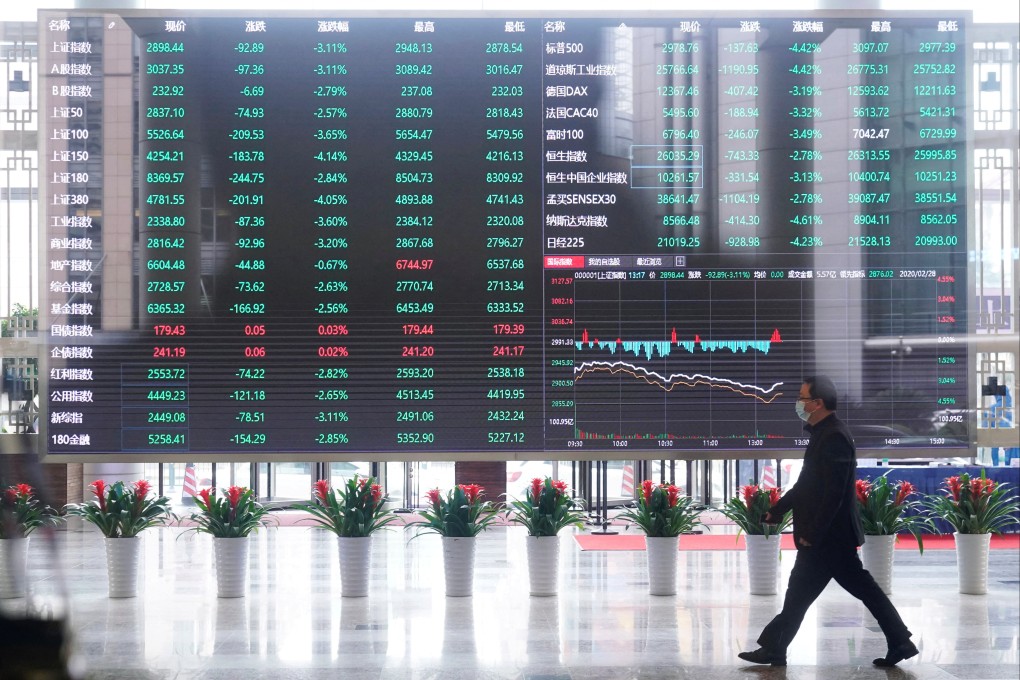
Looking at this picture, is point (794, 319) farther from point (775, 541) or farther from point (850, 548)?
point (775, 541)

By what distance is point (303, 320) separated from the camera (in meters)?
6.66

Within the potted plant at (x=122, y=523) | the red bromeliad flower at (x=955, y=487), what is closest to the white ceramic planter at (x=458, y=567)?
the potted plant at (x=122, y=523)

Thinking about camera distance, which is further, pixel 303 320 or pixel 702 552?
pixel 702 552

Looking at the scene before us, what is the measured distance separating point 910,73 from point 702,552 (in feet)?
20.1

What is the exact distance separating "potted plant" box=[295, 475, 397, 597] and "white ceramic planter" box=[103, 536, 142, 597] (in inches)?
57.3

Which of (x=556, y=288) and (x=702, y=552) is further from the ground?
(x=556, y=288)

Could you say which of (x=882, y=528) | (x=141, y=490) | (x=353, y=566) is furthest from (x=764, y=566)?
(x=141, y=490)

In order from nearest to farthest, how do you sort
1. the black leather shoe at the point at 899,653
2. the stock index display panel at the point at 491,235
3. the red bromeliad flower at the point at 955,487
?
the black leather shoe at the point at 899,653
the stock index display panel at the point at 491,235
the red bromeliad flower at the point at 955,487

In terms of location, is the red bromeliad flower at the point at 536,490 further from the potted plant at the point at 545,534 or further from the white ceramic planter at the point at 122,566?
the white ceramic planter at the point at 122,566

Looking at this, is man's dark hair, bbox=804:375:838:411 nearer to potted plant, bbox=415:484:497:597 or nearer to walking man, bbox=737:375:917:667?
walking man, bbox=737:375:917:667

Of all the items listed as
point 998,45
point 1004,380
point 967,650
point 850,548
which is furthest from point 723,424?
point 998,45

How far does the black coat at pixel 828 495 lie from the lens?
581 cm

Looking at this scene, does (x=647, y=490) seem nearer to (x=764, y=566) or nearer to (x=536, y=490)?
(x=536, y=490)

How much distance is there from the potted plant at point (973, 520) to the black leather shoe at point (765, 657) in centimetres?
317
